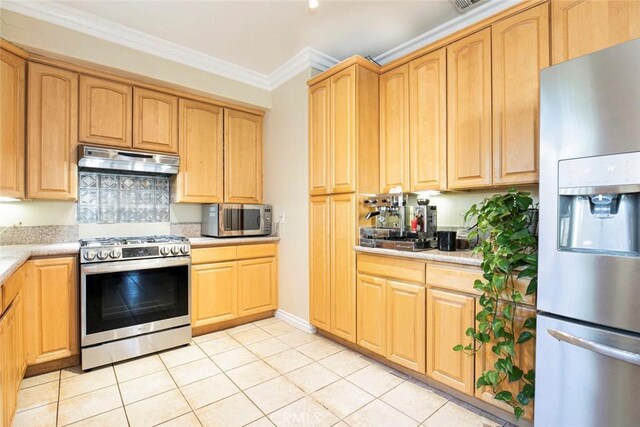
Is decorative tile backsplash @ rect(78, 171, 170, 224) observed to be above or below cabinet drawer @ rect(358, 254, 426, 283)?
above

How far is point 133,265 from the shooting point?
8.18 feet

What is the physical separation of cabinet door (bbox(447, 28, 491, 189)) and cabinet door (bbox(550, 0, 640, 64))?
39cm

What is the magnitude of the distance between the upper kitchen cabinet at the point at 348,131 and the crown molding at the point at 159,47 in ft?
1.20

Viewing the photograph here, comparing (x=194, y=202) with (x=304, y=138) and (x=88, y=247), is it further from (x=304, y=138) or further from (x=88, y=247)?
(x=304, y=138)

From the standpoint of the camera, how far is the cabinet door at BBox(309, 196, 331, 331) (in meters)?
2.86

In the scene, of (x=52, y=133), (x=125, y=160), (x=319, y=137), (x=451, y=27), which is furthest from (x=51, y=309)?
(x=451, y=27)

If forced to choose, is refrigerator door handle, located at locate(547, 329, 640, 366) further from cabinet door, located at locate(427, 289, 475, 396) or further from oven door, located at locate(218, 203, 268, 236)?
oven door, located at locate(218, 203, 268, 236)

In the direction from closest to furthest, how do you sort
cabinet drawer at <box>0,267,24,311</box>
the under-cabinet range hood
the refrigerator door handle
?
the refrigerator door handle < cabinet drawer at <box>0,267,24,311</box> < the under-cabinet range hood

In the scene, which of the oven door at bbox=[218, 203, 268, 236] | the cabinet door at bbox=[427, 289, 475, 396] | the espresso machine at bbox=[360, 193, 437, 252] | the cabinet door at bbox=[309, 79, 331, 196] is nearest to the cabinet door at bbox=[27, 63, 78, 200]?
the oven door at bbox=[218, 203, 268, 236]

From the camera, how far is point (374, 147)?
8.96 ft

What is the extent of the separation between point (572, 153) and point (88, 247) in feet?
10.1

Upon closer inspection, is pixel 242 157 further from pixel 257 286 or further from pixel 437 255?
pixel 437 255

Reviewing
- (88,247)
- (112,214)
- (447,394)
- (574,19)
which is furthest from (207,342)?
(574,19)

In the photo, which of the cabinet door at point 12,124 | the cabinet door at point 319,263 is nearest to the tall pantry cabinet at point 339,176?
the cabinet door at point 319,263
